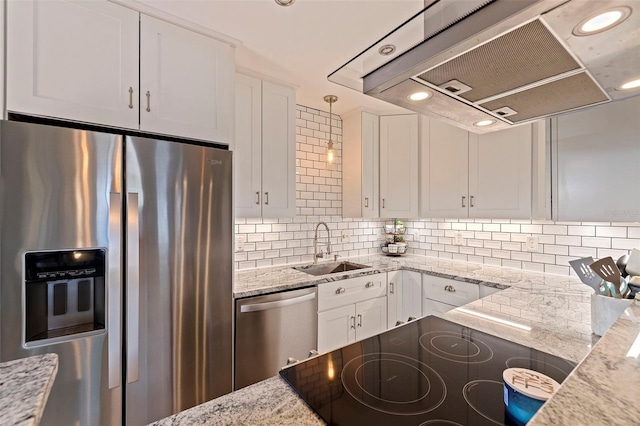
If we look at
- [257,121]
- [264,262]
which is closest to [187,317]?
[264,262]

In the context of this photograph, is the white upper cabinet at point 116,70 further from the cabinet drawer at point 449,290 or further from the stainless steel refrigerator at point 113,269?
the cabinet drawer at point 449,290

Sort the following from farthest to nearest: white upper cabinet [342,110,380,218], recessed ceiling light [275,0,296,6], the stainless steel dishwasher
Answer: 1. white upper cabinet [342,110,380,218]
2. the stainless steel dishwasher
3. recessed ceiling light [275,0,296,6]

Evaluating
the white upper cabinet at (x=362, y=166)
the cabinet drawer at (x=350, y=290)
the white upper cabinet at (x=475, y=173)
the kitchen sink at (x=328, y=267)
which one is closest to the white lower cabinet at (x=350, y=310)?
the cabinet drawer at (x=350, y=290)

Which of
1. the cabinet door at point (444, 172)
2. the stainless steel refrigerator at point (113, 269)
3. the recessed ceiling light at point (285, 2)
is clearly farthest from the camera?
the cabinet door at point (444, 172)

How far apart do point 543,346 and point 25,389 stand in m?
1.42

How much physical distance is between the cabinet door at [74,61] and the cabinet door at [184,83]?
0.06m

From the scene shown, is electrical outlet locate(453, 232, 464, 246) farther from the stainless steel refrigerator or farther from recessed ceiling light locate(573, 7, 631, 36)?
recessed ceiling light locate(573, 7, 631, 36)

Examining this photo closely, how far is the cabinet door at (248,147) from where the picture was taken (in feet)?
6.81

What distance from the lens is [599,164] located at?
1497mm

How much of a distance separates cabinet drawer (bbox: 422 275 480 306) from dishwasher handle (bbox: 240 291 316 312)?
1.04m

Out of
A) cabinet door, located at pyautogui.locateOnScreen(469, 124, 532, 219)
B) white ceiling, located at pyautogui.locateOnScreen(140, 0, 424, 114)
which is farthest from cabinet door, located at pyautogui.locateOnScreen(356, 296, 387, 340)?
white ceiling, located at pyautogui.locateOnScreen(140, 0, 424, 114)

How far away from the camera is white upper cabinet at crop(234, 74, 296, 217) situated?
2.09m

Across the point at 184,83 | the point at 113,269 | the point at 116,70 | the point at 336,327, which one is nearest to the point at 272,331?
the point at 336,327

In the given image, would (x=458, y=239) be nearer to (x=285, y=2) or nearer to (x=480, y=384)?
(x=480, y=384)
